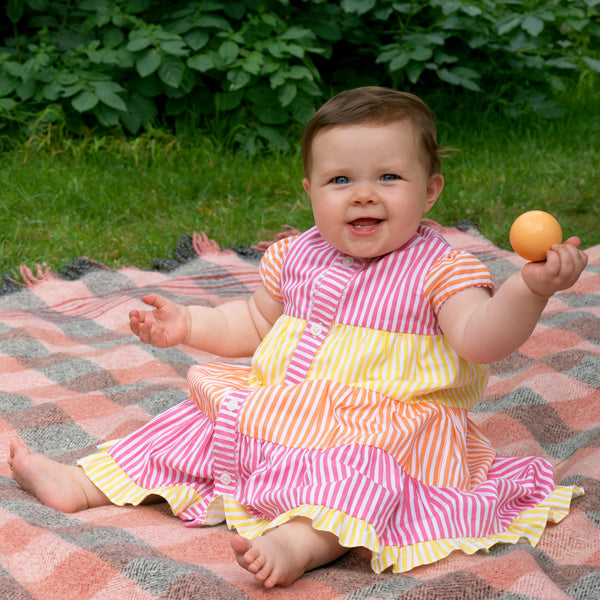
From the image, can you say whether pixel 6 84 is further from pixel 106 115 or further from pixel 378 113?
pixel 378 113

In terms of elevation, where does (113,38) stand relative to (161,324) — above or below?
above

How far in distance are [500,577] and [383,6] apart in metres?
3.58

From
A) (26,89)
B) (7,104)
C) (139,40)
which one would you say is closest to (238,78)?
(139,40)

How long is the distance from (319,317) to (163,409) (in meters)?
0.61

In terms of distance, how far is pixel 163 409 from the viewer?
A: 6.94 ft

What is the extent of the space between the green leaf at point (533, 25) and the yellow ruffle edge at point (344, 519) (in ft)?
9.52

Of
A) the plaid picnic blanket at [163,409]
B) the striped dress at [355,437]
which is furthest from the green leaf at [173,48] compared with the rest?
the striped dress at [355,437]

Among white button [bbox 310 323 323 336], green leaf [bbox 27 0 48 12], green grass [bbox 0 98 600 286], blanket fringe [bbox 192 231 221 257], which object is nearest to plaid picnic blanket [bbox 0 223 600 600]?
blanket fringe [bbox 192 231 221 257]

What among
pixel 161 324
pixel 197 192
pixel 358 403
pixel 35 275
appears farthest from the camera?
pixel 197 192

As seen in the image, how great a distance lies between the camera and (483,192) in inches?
149

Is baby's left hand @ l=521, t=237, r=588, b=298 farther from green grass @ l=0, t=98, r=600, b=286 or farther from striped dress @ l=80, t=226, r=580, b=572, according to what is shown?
green grass @ l=0, t=98, r=600, b=286

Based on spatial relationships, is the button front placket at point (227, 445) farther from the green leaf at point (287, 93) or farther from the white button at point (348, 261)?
the green leaf at point (287, 93)

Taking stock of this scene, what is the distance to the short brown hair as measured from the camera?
1607 mm

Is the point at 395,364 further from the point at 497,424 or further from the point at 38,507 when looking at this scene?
the point at 38,507
